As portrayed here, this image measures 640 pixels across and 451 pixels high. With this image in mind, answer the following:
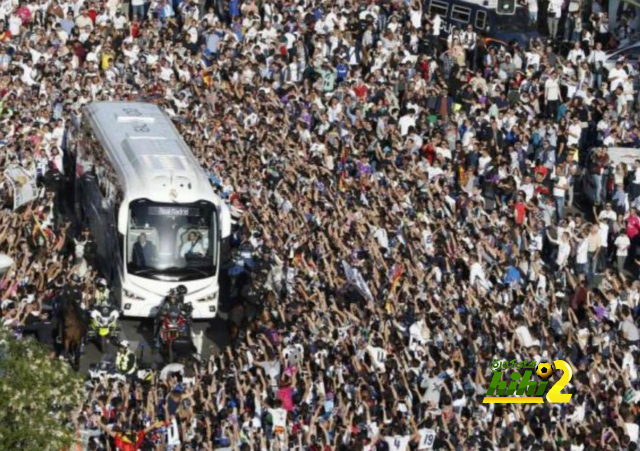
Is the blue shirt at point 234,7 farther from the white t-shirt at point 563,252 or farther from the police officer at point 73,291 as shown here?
the police officer at point 73,291

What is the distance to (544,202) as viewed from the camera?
45.8 metres

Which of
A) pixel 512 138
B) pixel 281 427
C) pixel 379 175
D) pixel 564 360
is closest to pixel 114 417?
pixel 281 427

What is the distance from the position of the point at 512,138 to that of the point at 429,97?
333 cm

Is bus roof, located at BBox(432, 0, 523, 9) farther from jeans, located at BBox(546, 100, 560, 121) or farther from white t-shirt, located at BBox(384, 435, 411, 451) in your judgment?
white t-shirt, located at BBox(384, 435, 411, 451)

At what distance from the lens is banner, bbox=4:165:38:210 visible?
1770 inches

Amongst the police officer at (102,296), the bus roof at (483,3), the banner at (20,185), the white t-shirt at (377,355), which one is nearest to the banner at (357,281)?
the white t-shirt at (377,355)

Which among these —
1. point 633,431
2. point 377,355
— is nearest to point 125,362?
point 377,355

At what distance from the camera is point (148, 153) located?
142 feet

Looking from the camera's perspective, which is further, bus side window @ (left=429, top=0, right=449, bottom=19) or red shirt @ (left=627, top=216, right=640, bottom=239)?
bus side window @ (left=429, top=0, right=449, bottom=19)

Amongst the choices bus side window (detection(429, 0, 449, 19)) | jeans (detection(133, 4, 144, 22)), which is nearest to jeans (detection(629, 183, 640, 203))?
bus side window (detection(429, 0, 449, 19))

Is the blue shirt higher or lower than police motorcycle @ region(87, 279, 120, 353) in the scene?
higher

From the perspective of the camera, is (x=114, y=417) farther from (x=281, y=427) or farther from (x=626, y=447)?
(x=626, y=447)

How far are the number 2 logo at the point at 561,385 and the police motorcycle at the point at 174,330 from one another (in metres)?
7.36

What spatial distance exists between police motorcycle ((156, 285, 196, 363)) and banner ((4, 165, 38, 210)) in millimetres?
5314
